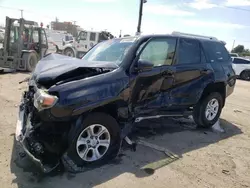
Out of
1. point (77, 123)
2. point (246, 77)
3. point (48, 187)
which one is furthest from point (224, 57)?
point (246, 77)

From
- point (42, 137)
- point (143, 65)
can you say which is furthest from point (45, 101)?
point (143, 65)

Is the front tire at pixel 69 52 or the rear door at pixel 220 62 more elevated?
the rear door at pixel 220 62

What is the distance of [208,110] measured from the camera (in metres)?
6.23

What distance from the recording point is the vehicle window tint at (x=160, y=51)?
15.9 feet

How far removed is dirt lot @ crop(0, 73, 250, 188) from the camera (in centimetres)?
371

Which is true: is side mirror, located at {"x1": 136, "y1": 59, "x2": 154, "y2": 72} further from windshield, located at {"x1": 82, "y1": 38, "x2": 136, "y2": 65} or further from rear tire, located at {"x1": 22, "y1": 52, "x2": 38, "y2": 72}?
rear tire, located at {"x1": 22, "y1": 52, "x2": 38, "y2": 72}

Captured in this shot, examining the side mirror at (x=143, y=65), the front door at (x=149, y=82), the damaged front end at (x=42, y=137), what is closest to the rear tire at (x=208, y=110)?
the front door at (x=149, y=82)

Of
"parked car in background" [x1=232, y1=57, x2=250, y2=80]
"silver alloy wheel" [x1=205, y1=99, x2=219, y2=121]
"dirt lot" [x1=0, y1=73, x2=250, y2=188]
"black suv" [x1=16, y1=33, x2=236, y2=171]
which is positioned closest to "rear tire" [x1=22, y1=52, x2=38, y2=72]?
"dirt lot" [x1=0, y1=73, x2=250, y2=188]

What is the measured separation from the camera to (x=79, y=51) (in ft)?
68.9

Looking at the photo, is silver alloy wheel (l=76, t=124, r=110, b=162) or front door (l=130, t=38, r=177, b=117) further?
front door (l=130, t=38, r=177, b=117)

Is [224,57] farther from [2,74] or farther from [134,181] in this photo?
[2,74]

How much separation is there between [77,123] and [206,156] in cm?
229

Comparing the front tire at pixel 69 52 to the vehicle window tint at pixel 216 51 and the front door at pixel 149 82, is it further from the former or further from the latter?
the front door at pixel 149 82

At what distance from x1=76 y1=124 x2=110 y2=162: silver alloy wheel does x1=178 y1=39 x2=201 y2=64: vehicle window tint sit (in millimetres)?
2171
